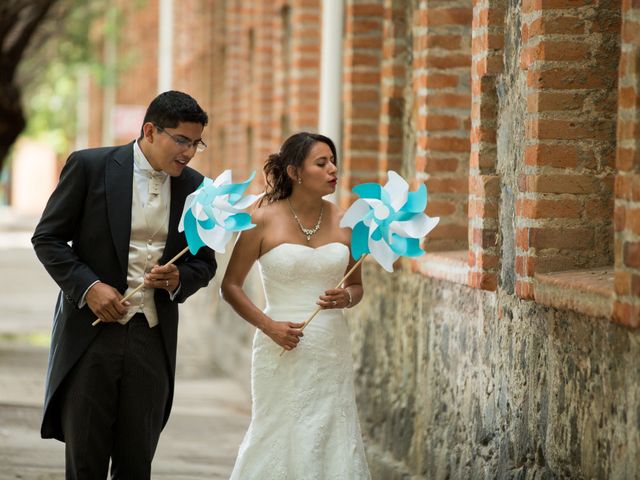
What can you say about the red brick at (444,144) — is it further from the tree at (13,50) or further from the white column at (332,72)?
the tree at (13,50)

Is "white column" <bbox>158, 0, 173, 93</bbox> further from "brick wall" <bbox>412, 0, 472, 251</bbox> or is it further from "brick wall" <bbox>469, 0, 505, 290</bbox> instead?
"brick wall" <bbox>469, 0, 505, 290</bbox>

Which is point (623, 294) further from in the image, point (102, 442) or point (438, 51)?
point (438, 51)

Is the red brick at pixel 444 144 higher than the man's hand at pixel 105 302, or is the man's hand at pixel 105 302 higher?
the red brick at pixel 444 144

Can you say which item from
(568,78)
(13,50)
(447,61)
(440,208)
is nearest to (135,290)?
(568,78)

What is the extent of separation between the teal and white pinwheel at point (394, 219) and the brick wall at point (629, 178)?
Result: 95 centimetres

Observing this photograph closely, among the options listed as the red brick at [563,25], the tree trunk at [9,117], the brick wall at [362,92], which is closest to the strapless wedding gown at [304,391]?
the red brick at [563,25]

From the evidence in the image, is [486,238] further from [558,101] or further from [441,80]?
[441,80]

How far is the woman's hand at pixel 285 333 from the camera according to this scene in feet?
22.3

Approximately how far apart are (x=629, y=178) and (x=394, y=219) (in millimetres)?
1139

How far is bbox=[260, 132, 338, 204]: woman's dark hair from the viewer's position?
6898 mm

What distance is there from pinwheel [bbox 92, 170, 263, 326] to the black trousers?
17 centimetres

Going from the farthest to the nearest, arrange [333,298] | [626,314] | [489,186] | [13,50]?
[13,50] < [489,186] < [333,298] < [626,314]

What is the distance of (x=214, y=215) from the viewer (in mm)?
6457

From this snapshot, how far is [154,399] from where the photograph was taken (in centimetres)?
667
